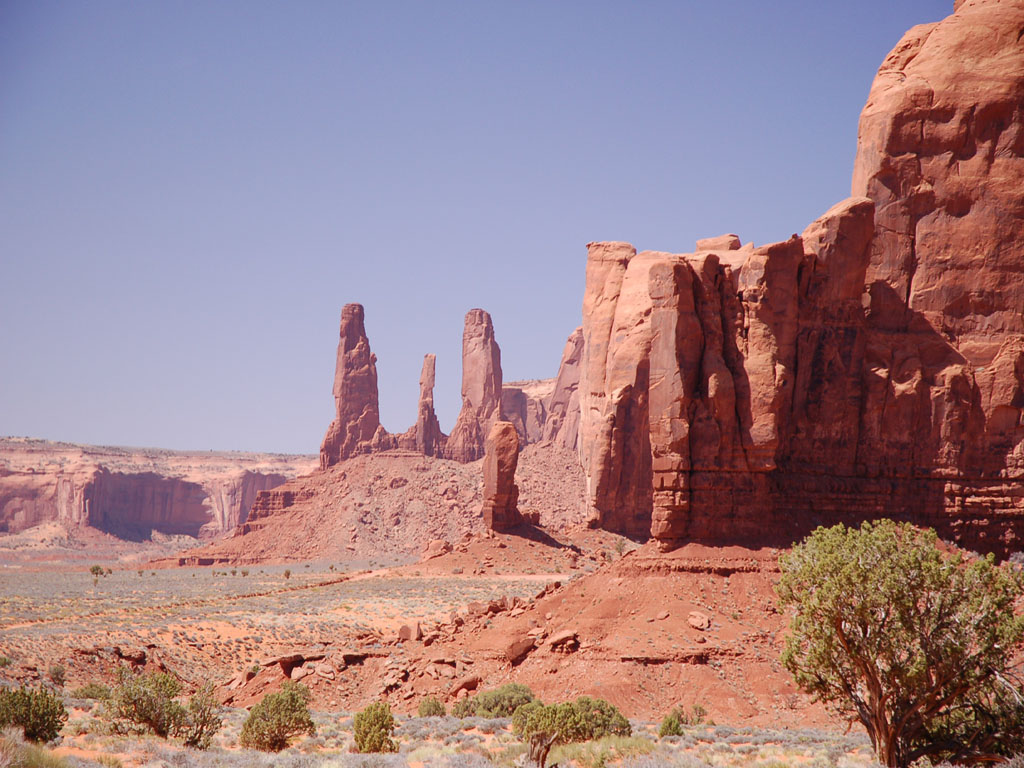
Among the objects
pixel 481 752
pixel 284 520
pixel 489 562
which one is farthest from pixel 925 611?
pixel 284 520

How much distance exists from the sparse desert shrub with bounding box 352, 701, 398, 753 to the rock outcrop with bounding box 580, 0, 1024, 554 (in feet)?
47.6

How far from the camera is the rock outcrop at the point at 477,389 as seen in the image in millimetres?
115750

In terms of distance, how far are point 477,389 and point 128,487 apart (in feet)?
187

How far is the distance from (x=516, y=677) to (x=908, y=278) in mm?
21133

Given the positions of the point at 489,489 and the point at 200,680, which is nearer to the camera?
the point at 200,680

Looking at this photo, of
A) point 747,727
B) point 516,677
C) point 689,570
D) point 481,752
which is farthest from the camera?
point 689,570

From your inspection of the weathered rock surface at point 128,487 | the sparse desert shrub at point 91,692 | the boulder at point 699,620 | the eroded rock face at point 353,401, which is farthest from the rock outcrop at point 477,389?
the sparse desert shrub at point 91,692

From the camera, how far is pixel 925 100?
131 ft

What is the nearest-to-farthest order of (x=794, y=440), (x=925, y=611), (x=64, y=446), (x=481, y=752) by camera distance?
(x=925, y=611) → (x=481, y=752) → (x=794, y=440) → (x=64, y=446)

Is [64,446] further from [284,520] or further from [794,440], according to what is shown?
[794,440]

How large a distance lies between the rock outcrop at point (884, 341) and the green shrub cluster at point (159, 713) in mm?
16675

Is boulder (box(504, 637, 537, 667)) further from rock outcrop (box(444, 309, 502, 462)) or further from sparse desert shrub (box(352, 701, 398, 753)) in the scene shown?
rock outcrop (box(444, 309, 502, 462))

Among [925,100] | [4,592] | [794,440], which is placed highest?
[925,100]

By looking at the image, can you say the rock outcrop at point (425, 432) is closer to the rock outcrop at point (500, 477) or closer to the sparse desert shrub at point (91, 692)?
the rock outcrop at point (500, 477)
